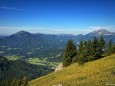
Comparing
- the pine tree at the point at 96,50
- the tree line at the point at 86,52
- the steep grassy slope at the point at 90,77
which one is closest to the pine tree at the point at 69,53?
the tree line at the point at 86,52

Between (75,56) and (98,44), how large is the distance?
33.5ft

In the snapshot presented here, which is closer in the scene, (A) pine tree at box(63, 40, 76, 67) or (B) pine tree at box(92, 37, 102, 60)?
(B) pine tree at box(92, 37, 102, 60)

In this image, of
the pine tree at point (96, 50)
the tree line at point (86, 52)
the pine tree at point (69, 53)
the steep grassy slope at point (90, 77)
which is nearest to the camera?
the steep grassy slope at point (90, 77)

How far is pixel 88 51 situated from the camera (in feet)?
222

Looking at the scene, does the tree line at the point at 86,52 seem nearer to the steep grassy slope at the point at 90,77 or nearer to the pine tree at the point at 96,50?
the pine tree at the point at 96,50

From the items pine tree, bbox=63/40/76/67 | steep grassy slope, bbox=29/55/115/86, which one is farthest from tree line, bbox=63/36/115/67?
steep grassy slope, bbox=29/55/115/86

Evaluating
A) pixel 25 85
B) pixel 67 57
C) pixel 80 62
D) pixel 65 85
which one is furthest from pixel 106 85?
pixel 67 57

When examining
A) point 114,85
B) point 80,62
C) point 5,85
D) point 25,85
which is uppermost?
point 114,85

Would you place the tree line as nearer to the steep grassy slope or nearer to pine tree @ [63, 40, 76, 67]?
pine tree @ [63, 40, 76, 67]

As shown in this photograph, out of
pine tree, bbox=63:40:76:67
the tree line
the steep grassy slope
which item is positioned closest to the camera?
the steep grassy slope

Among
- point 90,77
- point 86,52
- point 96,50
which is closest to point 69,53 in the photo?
point 86,52

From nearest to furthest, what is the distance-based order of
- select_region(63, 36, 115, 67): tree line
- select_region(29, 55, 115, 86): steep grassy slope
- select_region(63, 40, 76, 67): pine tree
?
1. select_region(29, 55, 115, 86): steep grassy slope
2. select_region(63, 36, 115, 67): tree line
3. select_region(63, 40, 76, 67): pine tree

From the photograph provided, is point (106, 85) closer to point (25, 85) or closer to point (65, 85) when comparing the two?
point (65, 85)

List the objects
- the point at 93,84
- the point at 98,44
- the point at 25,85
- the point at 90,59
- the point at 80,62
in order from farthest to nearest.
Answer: the point at 98,44 < the point at 90,59 < the point at 80,62 < the point at 25,85 < the point at 93,84
